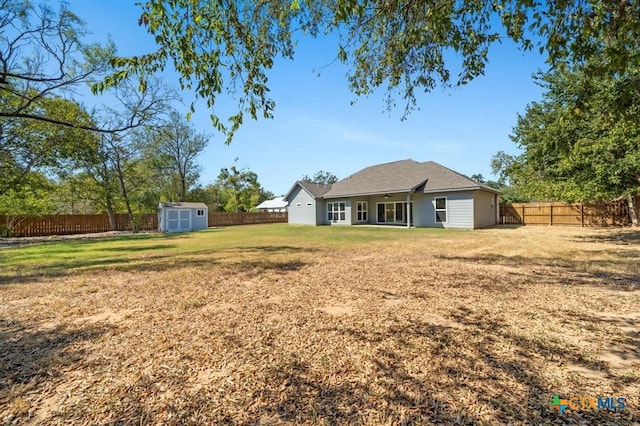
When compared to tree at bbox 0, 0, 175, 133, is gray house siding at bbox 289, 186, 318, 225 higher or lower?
lower

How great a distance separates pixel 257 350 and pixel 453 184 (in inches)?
717

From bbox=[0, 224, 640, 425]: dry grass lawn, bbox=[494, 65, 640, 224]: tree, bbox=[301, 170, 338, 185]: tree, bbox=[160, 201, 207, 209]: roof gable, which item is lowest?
bbox=[0, 224, 640, 425]: dry grass lawn

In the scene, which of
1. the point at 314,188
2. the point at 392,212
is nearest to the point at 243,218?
the point at 314,188

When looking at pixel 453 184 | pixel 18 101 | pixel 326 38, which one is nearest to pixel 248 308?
pixel 326 38

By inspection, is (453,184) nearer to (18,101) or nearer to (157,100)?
(157,100)

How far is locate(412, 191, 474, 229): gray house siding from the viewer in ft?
58.6

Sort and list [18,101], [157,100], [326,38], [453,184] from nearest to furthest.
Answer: [326,38] < [157,100] < [18,101] < [453,184]

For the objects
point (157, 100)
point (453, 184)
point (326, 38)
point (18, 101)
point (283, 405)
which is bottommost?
point (283, 405)

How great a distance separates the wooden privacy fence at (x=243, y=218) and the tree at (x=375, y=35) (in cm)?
2790

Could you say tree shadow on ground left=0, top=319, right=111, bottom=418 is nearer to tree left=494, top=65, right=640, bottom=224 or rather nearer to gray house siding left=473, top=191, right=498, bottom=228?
tree left=494, top=65, right=640, bottom=224

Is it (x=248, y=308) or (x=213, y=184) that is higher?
(x=213, y=184)

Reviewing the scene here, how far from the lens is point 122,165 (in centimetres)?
2427

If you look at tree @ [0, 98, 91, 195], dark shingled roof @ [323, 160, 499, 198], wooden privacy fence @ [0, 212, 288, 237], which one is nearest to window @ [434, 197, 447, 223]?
dark shingled roof @ [323, 160, 499, 198]

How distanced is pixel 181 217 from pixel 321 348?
983 inches
